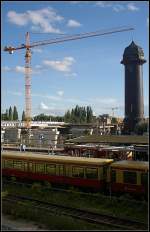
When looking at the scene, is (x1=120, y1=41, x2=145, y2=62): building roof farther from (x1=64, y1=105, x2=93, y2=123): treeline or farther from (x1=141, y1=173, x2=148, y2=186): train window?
(x1=141, y1=173, x2=148, y2=186): train window

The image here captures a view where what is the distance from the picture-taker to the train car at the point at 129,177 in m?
19.7

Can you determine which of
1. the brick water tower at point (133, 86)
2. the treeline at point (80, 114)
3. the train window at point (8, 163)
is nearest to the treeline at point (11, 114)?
the treeline at point (80, 114)

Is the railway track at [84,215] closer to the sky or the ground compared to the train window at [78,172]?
closer to the ground

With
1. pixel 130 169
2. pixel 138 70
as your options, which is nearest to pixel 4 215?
pixel 130 169

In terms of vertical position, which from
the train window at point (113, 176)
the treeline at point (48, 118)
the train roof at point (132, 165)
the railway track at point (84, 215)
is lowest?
the railway track at point (84, 215)

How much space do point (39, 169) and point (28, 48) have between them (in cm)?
9165

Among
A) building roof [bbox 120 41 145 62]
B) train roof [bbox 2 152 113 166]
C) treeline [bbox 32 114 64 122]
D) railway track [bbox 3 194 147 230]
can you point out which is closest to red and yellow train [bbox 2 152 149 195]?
train roof [bbox 2 152 113 166]

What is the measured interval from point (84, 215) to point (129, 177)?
3795mm

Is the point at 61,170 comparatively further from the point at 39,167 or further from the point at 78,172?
the point at 39,167

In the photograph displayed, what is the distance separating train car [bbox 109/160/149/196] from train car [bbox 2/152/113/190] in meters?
0.69

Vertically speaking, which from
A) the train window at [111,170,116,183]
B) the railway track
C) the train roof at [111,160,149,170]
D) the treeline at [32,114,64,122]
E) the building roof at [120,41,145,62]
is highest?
the building roof at [120,41,145,62]

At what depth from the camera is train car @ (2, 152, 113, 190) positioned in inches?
854

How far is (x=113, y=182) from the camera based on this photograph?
21.1 meters

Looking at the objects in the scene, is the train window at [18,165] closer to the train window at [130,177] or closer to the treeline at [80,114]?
the train window at [130,177]
